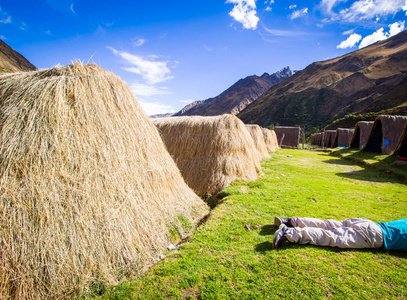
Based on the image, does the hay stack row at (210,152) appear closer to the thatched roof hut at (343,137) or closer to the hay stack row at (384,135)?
the hay stack row at (384,135)

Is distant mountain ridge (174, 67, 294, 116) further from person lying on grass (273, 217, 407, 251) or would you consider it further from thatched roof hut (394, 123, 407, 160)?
person lying on grass (273, 217, 407, 251)

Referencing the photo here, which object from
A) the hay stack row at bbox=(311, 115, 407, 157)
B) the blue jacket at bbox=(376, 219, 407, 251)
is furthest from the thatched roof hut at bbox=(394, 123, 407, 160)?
the blue jacket at bbox=(376, 219, 407, 251)

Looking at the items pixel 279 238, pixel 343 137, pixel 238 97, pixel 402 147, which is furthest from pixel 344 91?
pixel 238 97

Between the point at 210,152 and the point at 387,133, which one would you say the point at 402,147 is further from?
the point at 210,152

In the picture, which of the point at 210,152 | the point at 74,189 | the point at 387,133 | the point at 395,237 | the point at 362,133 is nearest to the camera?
the point at 74,189

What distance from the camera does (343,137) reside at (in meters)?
24.2

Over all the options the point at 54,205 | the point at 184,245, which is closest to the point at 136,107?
the point at 54,205

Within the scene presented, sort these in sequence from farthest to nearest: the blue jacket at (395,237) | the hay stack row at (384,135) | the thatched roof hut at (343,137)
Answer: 1. the thatched roof hut at (343,137)
2. the hay stack row at (384,135)
3. the blue jacket at (395,237)

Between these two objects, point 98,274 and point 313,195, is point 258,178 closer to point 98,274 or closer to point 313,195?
point 313,195

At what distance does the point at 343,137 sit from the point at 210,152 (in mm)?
25178

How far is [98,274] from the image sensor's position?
255cm

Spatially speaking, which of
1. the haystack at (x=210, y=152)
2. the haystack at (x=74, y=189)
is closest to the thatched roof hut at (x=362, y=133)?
the haystack at (x=210, y=152)

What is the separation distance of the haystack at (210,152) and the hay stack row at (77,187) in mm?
2496

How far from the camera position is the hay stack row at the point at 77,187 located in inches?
91.4
